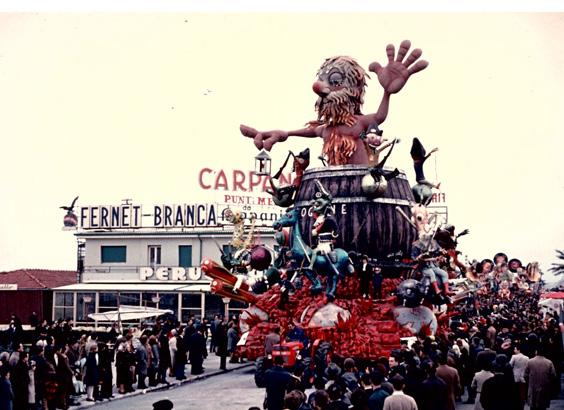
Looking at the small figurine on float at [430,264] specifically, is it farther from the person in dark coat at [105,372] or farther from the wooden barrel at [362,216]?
the person in dark coat at [105,372]

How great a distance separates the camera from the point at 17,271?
55250 mm

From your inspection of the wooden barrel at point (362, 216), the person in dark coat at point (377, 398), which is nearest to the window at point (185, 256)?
the wooden barrel at point (362, 216)

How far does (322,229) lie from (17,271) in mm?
38881

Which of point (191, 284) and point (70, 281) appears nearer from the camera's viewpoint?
point (191, 284)

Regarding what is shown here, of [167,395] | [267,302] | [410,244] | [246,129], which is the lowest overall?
[167,395]

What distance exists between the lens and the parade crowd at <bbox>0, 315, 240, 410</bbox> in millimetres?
15320

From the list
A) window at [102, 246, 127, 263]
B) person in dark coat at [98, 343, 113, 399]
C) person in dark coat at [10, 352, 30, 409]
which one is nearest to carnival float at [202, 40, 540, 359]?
person in dark coat at [98, 343, 113, 399]

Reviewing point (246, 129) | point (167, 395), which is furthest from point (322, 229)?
point (246, 129)

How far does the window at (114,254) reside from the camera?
49156 mm

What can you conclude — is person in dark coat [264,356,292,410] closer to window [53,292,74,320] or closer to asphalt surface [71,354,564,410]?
asphalt surface [71,354,564,410]

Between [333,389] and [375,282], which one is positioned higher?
[375,282]

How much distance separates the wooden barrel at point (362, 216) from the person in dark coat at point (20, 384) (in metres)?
9.40

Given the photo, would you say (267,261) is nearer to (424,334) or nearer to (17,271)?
(424,334)

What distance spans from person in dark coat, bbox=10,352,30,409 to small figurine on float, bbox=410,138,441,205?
12.9 meters
